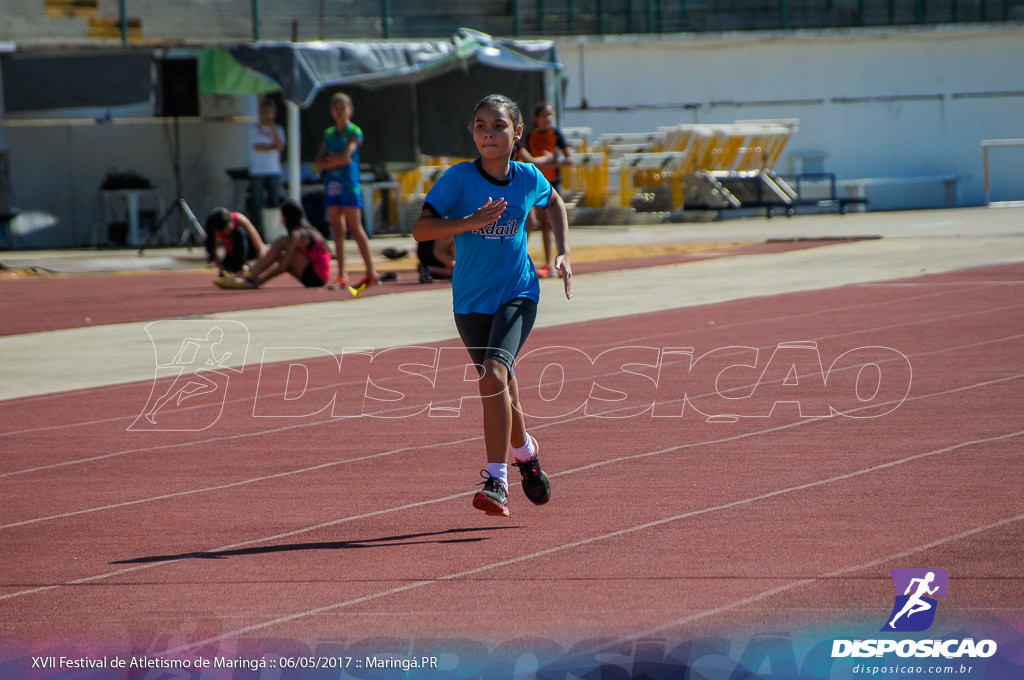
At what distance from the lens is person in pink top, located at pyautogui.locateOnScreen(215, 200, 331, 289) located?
16.2 m

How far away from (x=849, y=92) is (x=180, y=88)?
21251 millimetres

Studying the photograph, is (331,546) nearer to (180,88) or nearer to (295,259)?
(295,259)

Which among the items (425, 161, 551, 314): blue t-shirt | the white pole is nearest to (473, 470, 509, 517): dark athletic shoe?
(425, 161, 551, 314): blue t-shirt

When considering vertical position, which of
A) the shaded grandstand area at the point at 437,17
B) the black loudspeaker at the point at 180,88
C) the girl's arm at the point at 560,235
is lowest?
the girl's arm at the point at 560,235

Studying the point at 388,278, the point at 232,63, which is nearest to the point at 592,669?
the point at 388,278

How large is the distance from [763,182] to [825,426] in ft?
89.7

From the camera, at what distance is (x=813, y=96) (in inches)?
1524

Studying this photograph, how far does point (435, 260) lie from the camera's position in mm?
17125

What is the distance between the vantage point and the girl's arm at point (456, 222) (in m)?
5.66

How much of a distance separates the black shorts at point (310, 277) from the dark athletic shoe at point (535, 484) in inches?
419

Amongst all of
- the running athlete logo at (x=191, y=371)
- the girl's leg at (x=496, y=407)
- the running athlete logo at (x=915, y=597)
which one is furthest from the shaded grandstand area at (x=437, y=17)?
the running athlete logo at (x=915, y=597)

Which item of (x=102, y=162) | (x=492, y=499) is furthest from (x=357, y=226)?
(x=102, y=162)

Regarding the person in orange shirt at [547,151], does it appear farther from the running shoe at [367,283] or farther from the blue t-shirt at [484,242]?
the blue t-shirt at [484,242]

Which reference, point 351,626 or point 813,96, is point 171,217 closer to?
point 813,96
